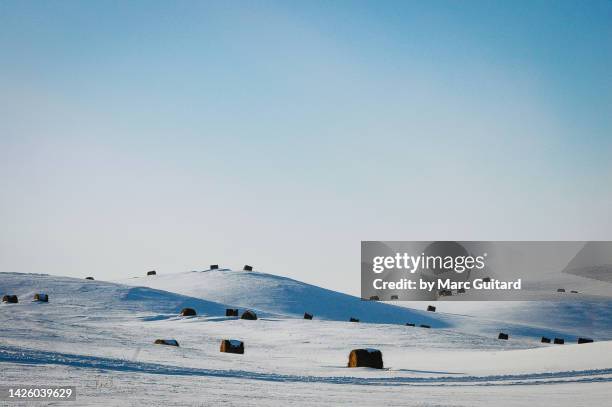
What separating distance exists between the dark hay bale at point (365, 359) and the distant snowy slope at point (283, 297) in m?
28.8

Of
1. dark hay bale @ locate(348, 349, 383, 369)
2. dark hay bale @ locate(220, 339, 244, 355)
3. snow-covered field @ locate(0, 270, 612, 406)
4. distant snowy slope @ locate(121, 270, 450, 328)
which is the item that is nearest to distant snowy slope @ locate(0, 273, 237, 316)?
snow-covered field @ locate(0, 270, 612, 406)

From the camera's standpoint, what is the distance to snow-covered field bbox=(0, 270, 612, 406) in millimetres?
12328

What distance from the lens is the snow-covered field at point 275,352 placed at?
12.3m

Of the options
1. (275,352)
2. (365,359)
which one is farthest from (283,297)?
(365,359)

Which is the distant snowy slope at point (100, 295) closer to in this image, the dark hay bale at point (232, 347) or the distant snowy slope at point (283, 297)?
the distant snowy slope at point (283, 297)

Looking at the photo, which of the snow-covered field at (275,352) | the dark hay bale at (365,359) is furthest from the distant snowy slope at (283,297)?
the dark hay bale at (365,359)

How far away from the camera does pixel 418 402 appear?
1140 cm

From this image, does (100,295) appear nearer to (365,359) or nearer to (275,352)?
(275,352)

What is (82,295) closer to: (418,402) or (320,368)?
(320,368)

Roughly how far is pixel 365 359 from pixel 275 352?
814cm

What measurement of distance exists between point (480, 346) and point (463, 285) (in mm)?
38469

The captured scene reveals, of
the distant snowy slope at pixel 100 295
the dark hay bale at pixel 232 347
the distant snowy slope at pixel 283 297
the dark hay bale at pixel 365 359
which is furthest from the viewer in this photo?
the distant snowy slope at pixel 283 297

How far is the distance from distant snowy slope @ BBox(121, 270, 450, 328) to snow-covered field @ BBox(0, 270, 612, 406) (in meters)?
0.18

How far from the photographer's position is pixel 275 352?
90.1ft
